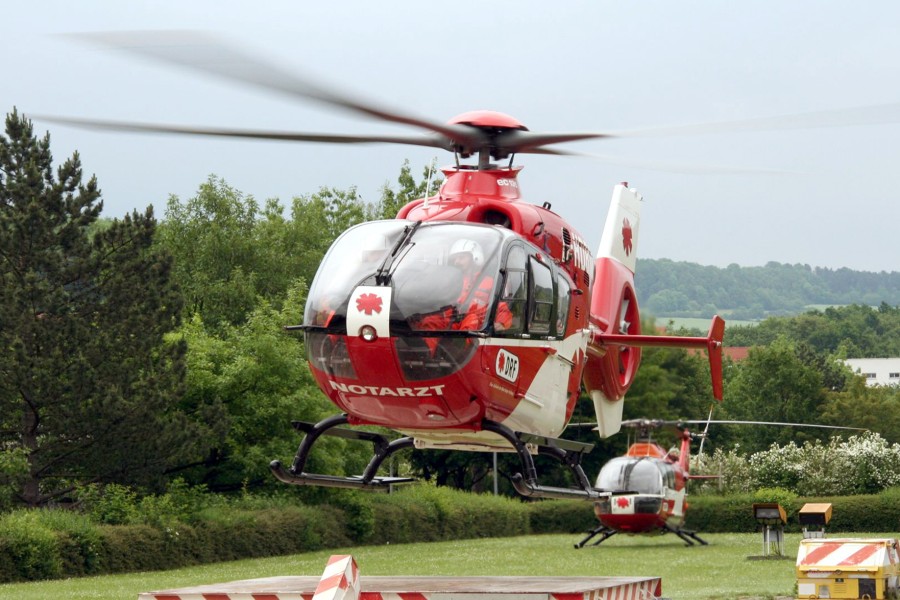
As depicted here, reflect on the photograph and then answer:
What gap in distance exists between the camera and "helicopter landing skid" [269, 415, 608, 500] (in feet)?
35.3

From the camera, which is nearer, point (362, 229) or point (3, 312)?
point (362, 229)

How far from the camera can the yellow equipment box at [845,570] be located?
14.0 meters

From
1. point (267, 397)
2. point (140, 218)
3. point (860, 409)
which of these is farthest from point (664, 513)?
point (860, 409)

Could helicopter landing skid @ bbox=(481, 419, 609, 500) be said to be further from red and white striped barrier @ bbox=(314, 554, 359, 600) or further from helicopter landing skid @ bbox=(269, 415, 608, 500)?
red and white striped barrier @ bbox=(314, 554, 359, 600)

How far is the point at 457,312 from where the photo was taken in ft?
32.2

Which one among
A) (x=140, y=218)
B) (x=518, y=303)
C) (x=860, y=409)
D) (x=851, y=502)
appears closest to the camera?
(x=518, y=303)

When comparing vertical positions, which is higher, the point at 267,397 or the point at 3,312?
the point at 3,312

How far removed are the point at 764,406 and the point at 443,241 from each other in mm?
59273

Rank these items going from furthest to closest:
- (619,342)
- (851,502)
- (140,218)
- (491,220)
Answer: (851,502) → (140,218) → (619,342) → (491,220)

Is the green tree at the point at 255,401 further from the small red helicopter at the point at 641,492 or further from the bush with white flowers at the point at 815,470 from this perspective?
the bush with white flowers at the point at 815,470

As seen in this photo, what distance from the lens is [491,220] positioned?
11.5m

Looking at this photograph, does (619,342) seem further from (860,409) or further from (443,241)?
(860,409)

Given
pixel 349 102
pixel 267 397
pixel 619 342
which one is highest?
pixel 349 102

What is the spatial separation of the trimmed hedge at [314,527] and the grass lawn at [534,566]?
602 millimetres
